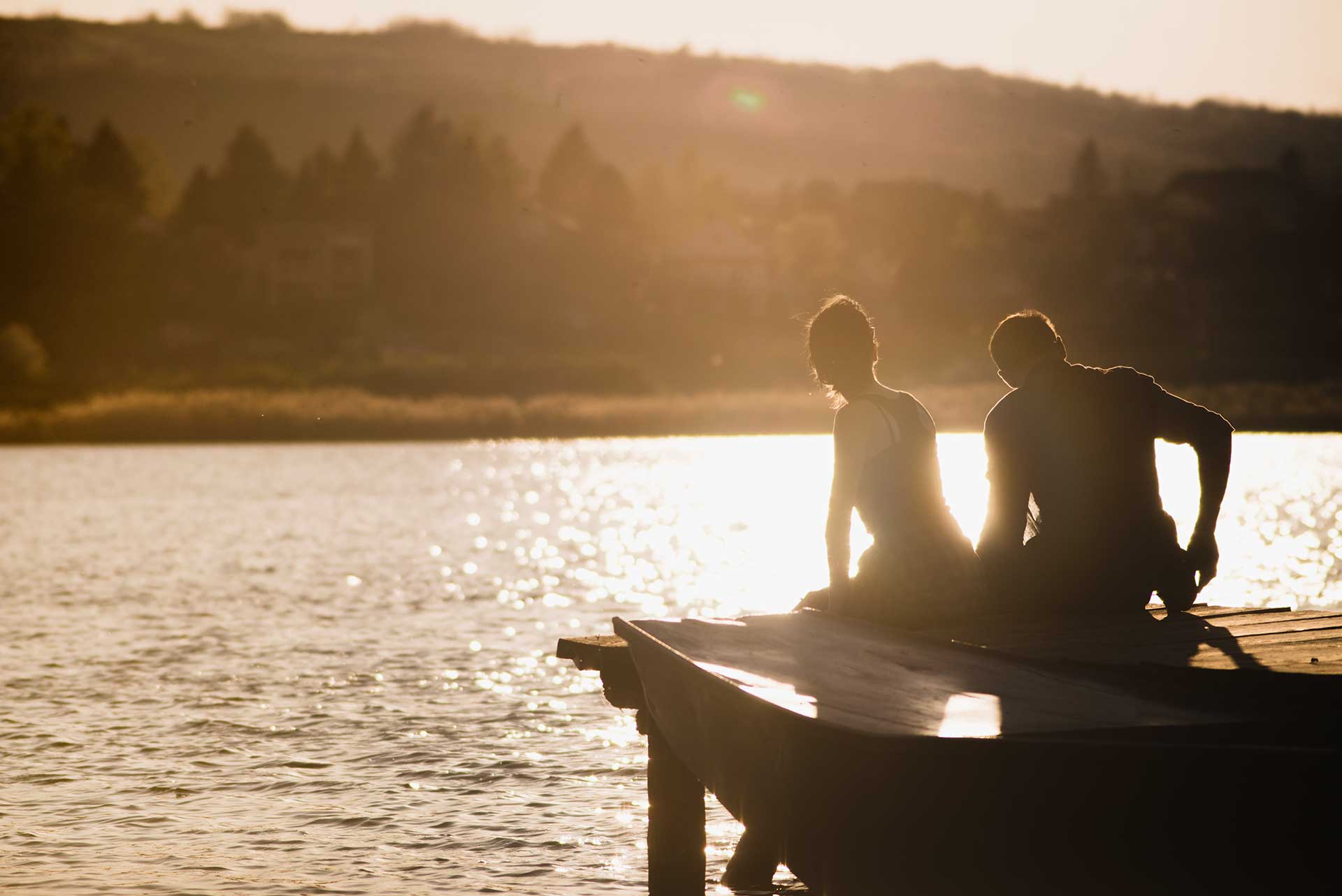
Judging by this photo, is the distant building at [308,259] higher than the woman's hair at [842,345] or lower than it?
higher

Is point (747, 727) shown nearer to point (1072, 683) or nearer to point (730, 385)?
point (1072, 683)

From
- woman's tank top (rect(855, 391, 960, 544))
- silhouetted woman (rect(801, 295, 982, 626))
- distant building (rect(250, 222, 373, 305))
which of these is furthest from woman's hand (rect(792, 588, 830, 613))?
distant building (rect(250, 222, 373, 305))

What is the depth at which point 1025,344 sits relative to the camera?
8320 mm

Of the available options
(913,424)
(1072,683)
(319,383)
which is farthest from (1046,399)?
(319,383)

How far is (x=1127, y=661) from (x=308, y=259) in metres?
137

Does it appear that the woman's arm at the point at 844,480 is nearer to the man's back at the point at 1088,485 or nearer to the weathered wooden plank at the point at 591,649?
the man's back at the point at 1088,485

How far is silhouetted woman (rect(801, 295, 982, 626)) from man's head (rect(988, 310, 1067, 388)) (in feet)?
2.32

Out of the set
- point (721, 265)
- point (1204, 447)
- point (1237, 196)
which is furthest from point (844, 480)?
point (1237, 196)

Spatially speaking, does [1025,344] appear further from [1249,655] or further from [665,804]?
[665,804]

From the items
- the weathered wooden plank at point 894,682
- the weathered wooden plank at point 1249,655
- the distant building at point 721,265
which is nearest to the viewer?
the weathered wooden plank at point 894,682

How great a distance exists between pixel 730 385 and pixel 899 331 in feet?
122

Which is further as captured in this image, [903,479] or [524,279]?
[524,279]

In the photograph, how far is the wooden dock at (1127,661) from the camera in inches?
252

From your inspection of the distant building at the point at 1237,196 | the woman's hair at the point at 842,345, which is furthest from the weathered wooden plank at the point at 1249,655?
the distant building at the point at 1237,196
